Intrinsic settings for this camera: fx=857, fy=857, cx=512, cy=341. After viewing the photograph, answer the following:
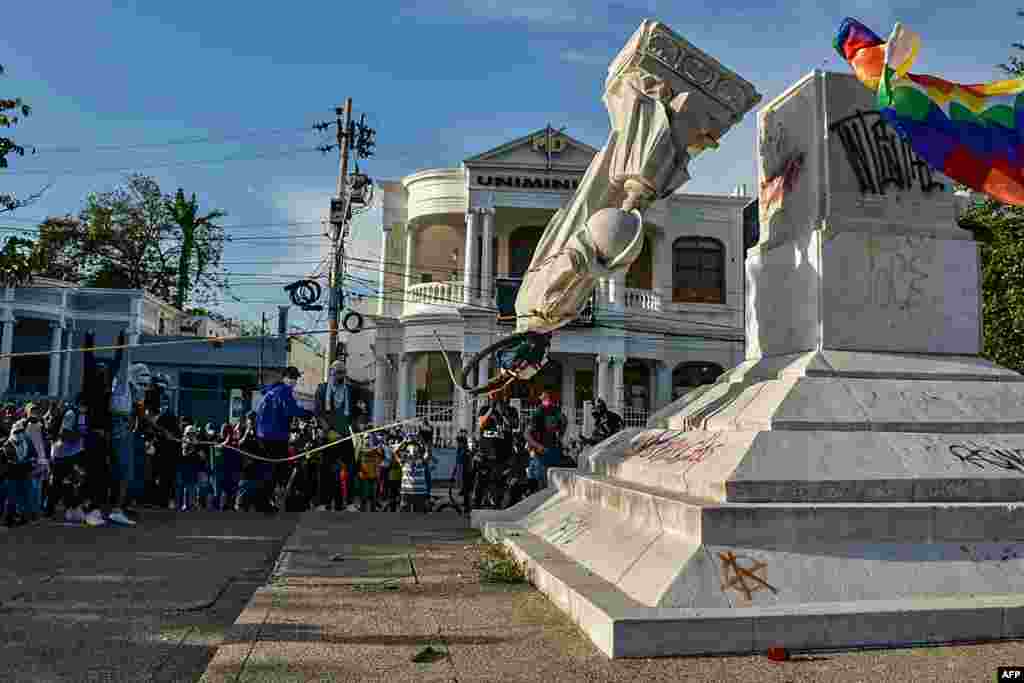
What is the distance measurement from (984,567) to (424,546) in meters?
4.28

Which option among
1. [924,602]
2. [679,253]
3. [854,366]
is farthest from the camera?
[679,253]

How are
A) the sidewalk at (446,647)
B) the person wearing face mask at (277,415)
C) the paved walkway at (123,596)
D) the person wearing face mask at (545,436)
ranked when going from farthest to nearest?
Answer: the person wearing face mask at (545,436) < the person wearing face mask at (277,415) < the paved walkway at (123,596) < the sidewalk at (446,647)

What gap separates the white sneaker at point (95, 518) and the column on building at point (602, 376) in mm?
17857

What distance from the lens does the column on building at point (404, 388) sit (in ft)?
84.8

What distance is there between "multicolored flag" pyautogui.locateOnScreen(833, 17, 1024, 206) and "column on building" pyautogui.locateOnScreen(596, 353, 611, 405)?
64.7 ft

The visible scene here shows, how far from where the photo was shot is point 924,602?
13.5 ft

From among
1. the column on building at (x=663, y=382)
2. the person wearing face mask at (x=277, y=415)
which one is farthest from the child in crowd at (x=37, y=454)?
the column on building at (x=663, y=382)

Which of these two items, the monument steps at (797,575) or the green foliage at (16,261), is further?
the green foliage at (16,261)

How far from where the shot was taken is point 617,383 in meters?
25.7

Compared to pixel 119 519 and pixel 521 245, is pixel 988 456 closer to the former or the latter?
pixel 119 519

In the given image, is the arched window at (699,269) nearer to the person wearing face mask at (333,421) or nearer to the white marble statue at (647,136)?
the person wearing face mask at (333,421)

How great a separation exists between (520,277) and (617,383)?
453 centimetres

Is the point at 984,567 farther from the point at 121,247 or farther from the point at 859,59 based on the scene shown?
the point at 121,247

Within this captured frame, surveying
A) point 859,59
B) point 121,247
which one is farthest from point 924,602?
point 121,247
